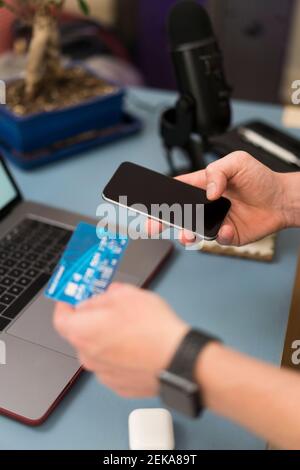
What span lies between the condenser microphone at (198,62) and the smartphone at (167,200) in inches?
10.5

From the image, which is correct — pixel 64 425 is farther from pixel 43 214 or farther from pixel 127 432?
pixel 43 214

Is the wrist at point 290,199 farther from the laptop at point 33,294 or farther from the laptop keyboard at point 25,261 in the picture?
the laptop keyboard at point 25,261

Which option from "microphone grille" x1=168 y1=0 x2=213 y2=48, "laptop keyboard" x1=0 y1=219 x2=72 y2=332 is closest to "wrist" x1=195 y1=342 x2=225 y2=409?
"laptop keyboard" x1=0 y1=219 x2=72 y2=332

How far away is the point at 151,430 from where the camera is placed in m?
0.59

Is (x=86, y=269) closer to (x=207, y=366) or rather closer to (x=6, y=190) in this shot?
(x=207, y=366)

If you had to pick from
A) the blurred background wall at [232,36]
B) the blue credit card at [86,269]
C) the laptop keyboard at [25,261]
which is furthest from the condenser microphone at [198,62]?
the blurred background wall at [232,36]

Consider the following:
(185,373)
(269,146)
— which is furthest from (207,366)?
(269,146)

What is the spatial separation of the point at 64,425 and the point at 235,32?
2142mm

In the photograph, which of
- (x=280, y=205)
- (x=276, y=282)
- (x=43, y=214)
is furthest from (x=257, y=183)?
(x=43, y=214)

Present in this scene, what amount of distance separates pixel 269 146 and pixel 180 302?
1.32ft

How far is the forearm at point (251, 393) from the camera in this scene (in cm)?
48

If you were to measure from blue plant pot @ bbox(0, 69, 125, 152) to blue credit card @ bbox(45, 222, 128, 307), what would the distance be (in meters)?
0.50

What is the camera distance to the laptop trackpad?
26.5 inches

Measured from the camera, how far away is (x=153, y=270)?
81 centimetres
